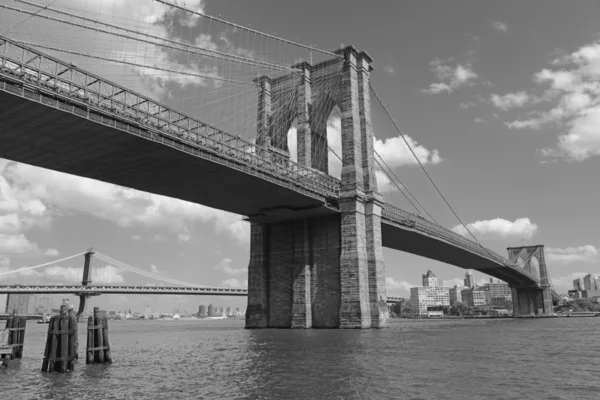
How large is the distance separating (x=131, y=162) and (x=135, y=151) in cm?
221

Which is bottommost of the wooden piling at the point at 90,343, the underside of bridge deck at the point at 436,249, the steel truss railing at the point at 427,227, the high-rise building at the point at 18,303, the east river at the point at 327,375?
the east river at the point at 327,375

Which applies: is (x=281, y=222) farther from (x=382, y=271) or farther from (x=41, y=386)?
(x=41, y=386)

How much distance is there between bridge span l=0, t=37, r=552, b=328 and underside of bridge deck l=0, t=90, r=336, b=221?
3.2 inches

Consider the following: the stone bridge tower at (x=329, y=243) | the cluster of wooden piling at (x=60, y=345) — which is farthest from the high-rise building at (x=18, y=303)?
the cluster of wooden piling at (x=60, y=345)

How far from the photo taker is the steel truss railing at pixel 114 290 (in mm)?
89062

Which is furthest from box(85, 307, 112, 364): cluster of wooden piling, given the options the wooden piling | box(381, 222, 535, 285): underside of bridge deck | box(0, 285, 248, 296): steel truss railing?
box(0, 285, 248, 296): steel truss railing

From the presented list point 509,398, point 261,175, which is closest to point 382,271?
point 261,175

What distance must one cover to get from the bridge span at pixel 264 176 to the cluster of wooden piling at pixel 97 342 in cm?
1133

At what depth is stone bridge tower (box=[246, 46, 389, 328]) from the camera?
143 feet

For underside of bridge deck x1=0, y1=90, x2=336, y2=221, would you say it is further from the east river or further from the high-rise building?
the high-rise building

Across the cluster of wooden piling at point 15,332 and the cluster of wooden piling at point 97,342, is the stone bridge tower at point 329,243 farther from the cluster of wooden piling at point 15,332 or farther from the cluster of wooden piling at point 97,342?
the cluster of wooden piling at point 15,332

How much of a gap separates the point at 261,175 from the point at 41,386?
23855 millimetres

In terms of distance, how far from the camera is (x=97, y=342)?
2186 centimetres

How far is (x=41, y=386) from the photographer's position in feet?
54.1
